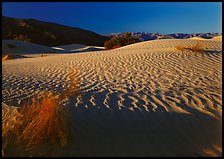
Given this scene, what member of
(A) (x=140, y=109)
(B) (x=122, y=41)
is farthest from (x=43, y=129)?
(B) (x=122, y=41)

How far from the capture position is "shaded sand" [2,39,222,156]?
10.5ft

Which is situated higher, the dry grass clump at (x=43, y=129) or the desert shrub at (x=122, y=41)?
the desert shrub at (x=122, y=41)

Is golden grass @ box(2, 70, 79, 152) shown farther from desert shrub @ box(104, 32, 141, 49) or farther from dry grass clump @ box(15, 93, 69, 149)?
desert shrub @ box(104, 32, 141, 49)

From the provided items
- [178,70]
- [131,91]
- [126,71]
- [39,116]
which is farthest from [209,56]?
[39,116]

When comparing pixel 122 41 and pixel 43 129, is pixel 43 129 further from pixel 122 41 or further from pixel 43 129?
pixel 122 41

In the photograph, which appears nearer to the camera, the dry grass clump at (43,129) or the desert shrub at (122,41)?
the dry grass clump at (43,129)

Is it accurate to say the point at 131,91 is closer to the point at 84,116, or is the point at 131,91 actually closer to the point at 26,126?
the point at 84,116

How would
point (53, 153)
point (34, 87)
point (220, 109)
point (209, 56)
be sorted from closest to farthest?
point (53, 153), point (220, 109), point (34, 87), point (209, 56)

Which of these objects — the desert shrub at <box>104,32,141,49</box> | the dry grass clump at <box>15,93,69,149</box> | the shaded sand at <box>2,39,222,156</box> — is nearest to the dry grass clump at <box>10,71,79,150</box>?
the dry grass clump at <box>15,93,69,149</box>

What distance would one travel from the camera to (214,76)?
7215 millimetres

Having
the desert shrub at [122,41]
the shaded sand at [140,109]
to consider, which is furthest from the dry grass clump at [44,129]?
the desert shrub at [122,41]

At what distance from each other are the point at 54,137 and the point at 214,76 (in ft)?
18.4

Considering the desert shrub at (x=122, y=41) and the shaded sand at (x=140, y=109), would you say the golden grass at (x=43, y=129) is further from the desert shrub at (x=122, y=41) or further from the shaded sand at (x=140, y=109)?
the desert shrub at (x=122, y=41)

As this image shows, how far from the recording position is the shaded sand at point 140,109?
3209mm
